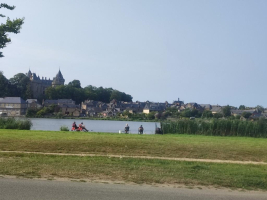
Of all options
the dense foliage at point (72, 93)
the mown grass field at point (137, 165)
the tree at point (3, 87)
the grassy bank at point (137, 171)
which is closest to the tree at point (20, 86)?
the tree at point (3, 87)

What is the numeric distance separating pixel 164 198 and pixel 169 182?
6.85 ft

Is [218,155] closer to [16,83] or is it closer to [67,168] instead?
[67,168]

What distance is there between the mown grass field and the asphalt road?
0.94 metres

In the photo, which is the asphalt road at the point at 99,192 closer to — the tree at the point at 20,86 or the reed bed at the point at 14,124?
the reed bed at the point at 14,124

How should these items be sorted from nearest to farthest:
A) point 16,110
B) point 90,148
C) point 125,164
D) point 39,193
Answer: point 39,193 → point 125,164 → point 90,148 → point 16,110

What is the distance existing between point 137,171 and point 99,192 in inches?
134

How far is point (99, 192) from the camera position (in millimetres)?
10055

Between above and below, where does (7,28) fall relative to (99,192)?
above

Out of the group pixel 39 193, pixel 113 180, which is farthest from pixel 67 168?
pixel 39 193

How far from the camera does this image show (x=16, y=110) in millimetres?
100500

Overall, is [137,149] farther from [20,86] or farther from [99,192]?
[20,86]

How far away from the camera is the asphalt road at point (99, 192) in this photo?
9.52 meters

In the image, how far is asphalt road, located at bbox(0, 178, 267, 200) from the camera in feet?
31.2

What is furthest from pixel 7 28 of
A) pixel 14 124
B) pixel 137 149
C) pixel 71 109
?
Answer: pixel 71 109
